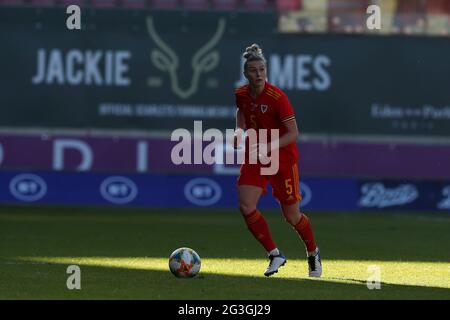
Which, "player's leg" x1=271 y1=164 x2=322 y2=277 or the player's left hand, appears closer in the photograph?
the player's left hand

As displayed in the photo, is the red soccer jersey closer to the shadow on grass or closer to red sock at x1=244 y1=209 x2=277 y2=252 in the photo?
red sock at x1=244 y1=209 x2=277 y2=252

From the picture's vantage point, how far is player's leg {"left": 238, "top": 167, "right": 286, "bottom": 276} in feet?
37.4

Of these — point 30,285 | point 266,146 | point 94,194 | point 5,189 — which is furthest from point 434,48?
point 30,285

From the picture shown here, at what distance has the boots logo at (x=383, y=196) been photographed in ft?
75.8

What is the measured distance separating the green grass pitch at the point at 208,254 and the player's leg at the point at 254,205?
0.20m

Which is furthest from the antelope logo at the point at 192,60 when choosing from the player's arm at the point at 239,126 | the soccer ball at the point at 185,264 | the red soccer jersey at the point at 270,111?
the soccer ball at the point at 185,264

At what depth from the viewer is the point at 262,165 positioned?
11391 millimetres

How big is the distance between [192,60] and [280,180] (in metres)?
12.2

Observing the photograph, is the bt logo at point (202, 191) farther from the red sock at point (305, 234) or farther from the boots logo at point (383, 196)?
the red sock at point (305, 234)

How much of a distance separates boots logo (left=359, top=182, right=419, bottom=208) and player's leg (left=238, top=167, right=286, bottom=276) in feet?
38.5

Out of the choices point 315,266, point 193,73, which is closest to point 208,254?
point 315,266

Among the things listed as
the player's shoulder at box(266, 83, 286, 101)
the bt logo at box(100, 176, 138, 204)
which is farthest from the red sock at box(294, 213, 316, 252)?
the bt logo at box(100, 176, 138, 204)
